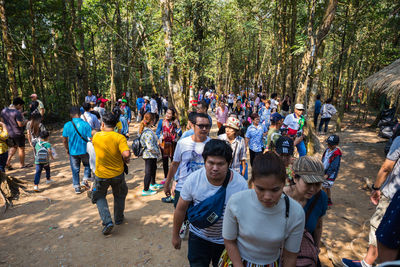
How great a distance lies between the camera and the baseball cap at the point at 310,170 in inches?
84.1

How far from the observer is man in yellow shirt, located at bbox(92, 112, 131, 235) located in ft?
12.4

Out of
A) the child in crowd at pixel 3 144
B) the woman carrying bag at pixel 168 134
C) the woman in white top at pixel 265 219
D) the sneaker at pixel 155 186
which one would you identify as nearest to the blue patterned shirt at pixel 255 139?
the woman carrying bag at pixel 168 134

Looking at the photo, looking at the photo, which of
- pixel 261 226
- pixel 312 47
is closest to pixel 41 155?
pixel 261 226

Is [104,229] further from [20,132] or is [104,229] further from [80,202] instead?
[20,132]

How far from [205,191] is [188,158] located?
1.08 m

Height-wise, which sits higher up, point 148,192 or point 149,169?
point 149,169

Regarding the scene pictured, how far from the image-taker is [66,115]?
15992 mm

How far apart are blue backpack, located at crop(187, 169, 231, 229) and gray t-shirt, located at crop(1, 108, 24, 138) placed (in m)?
7.20

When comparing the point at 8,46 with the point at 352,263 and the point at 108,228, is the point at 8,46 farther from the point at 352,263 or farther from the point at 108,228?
the point at 352,263

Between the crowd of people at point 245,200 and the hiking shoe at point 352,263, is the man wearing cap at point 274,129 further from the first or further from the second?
the hiking shoe at point 352,263

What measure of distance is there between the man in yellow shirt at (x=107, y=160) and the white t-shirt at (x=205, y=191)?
75.5 inches

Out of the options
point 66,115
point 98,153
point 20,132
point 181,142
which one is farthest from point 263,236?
point 66,115

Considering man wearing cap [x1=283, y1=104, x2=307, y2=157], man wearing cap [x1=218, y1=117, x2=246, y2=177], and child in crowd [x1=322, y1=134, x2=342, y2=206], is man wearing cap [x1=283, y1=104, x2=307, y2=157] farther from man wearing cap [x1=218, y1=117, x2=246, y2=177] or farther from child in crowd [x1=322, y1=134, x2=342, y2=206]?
man wearing cap [x1=218, y1=117, x2=246, y2=177]

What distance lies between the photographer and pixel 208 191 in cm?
216
